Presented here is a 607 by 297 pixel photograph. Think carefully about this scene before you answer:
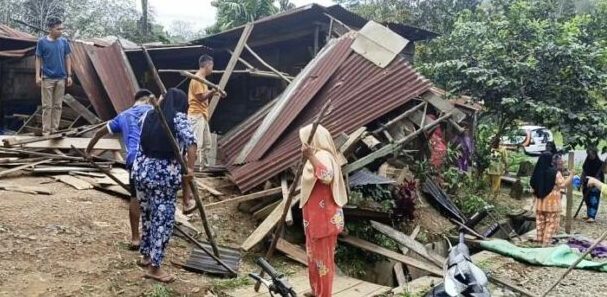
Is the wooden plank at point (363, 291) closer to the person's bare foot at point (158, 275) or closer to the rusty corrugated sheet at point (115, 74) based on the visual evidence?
the person's bare foot at point (158, 275)

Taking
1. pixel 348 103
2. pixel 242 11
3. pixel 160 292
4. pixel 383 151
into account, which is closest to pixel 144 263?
pixel 160 292

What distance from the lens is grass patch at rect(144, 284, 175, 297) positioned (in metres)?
4.59

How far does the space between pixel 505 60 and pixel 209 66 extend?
261 inches

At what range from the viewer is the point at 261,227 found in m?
6.38

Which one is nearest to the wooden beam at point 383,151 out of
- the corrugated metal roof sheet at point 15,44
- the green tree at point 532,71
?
the green tree at point 532,71

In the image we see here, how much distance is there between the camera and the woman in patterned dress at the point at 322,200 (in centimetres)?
469

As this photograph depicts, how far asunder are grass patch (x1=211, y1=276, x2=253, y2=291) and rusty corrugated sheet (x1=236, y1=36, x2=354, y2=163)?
2574mm

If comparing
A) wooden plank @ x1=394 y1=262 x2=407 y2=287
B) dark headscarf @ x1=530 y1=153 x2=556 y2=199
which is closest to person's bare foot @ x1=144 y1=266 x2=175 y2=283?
wooden plank @ x1=394 y1=262 x2=407 y2=287

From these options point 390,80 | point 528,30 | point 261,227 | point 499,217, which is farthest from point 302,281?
point 528,30

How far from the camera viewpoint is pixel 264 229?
631cm

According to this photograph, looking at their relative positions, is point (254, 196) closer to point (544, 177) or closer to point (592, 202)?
point (544, 177)

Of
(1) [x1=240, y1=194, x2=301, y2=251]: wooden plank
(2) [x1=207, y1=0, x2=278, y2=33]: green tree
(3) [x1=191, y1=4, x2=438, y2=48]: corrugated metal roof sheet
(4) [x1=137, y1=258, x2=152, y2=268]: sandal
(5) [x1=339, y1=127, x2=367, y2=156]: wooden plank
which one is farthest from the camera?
(2) [x1=207, y1=0, x2=278, y2=33]: green tree

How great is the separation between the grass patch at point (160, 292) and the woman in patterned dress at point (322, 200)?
1284 mm

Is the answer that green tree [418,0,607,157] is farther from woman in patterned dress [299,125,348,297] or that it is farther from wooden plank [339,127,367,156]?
woman in patterned dress [299,125,348,297]
